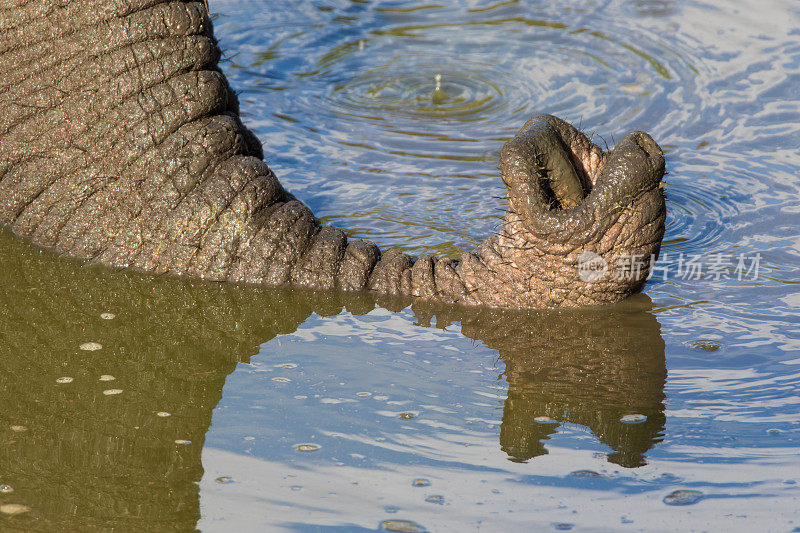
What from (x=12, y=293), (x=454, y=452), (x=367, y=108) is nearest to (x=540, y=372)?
(x=454, y=452)

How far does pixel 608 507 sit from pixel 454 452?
0.70 m

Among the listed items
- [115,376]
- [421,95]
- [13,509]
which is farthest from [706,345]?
[421,95]

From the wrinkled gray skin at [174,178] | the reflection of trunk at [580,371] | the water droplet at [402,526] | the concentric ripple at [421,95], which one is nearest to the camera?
the water droplet at [402,526]

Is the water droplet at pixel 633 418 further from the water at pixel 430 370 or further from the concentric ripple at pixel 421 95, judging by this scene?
the concentric ripple at pixel 421 95

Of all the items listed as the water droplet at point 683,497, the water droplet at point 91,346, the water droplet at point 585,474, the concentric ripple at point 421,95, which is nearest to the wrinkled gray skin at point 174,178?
the water droplet at point 91,346

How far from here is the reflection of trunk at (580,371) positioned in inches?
171

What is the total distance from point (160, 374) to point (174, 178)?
124 cm

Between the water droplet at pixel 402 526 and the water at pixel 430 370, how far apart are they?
34mm

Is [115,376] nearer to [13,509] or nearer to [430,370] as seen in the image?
[13,509]

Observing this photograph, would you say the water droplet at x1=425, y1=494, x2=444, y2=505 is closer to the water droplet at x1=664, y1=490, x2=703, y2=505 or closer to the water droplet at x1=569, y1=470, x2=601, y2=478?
the water droplet at x1=569, y1=470, x2=601, y2=478

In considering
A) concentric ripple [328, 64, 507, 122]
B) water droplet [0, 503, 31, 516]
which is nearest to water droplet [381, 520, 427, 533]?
water droplet [0, 503, 31, 516]

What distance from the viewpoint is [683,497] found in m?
3.89

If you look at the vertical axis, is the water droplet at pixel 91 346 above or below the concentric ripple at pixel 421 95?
below

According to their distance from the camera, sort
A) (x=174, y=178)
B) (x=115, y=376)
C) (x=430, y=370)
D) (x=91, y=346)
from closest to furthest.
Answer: (x=115, y=376)
(x=430, y=370)
(x=91, y=346)
(x=174, y=178)
